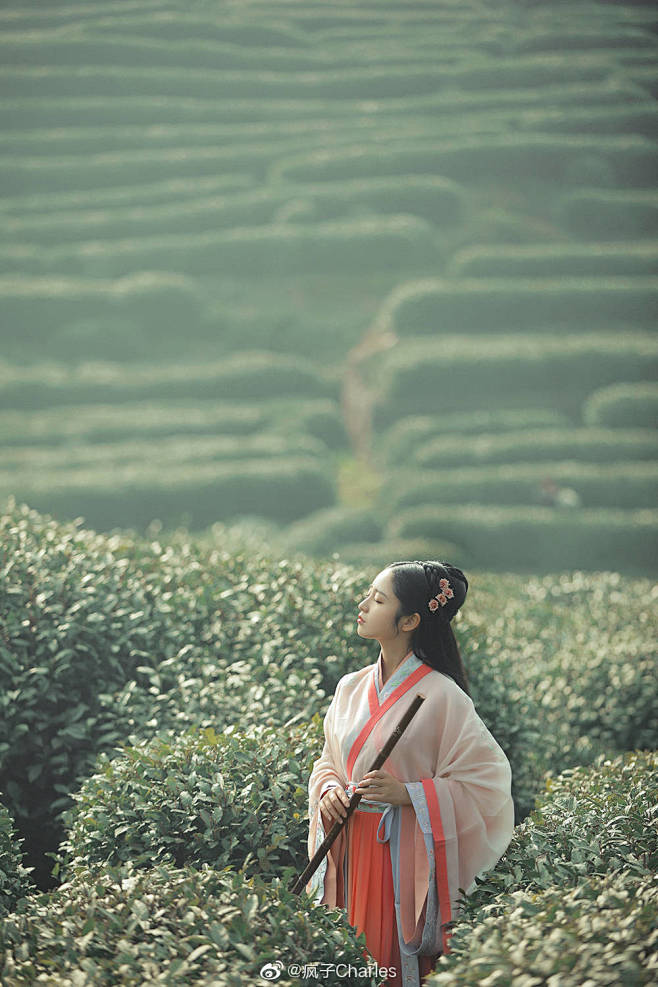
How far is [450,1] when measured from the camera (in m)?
23.0

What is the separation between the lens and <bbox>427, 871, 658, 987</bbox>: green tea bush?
6.42 feet

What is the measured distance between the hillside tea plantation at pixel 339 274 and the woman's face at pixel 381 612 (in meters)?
11.4

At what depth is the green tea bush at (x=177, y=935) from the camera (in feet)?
7.10

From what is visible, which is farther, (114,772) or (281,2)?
(281,2)

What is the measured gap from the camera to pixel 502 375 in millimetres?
18469

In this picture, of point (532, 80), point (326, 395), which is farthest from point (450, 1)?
point (326, 395)

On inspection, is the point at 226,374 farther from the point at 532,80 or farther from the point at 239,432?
the point at 532,80

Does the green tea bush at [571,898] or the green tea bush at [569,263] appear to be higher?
the green tea bush at [569,263]

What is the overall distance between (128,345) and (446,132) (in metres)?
8.95

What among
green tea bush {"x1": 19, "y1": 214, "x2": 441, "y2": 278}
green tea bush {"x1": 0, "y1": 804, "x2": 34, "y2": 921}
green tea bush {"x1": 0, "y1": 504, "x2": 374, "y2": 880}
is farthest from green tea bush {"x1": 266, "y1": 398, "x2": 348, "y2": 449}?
green tea bush {"x1": 0, "y1": 804, "x2": 34, "y2": 921}

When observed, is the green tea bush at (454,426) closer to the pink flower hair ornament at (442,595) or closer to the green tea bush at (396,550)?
the green tea bush at (396,550)

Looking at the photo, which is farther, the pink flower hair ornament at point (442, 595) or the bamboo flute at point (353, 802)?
the pink flower hair ornament at point (442, 595)

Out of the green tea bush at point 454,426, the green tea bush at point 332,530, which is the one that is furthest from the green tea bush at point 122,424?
the green tea bush at point 332,530

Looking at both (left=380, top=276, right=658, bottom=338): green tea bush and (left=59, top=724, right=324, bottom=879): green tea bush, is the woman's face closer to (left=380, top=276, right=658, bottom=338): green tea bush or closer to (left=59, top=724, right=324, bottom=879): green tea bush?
(left=59, top=724, right=324, bottom=879): green tea bush
